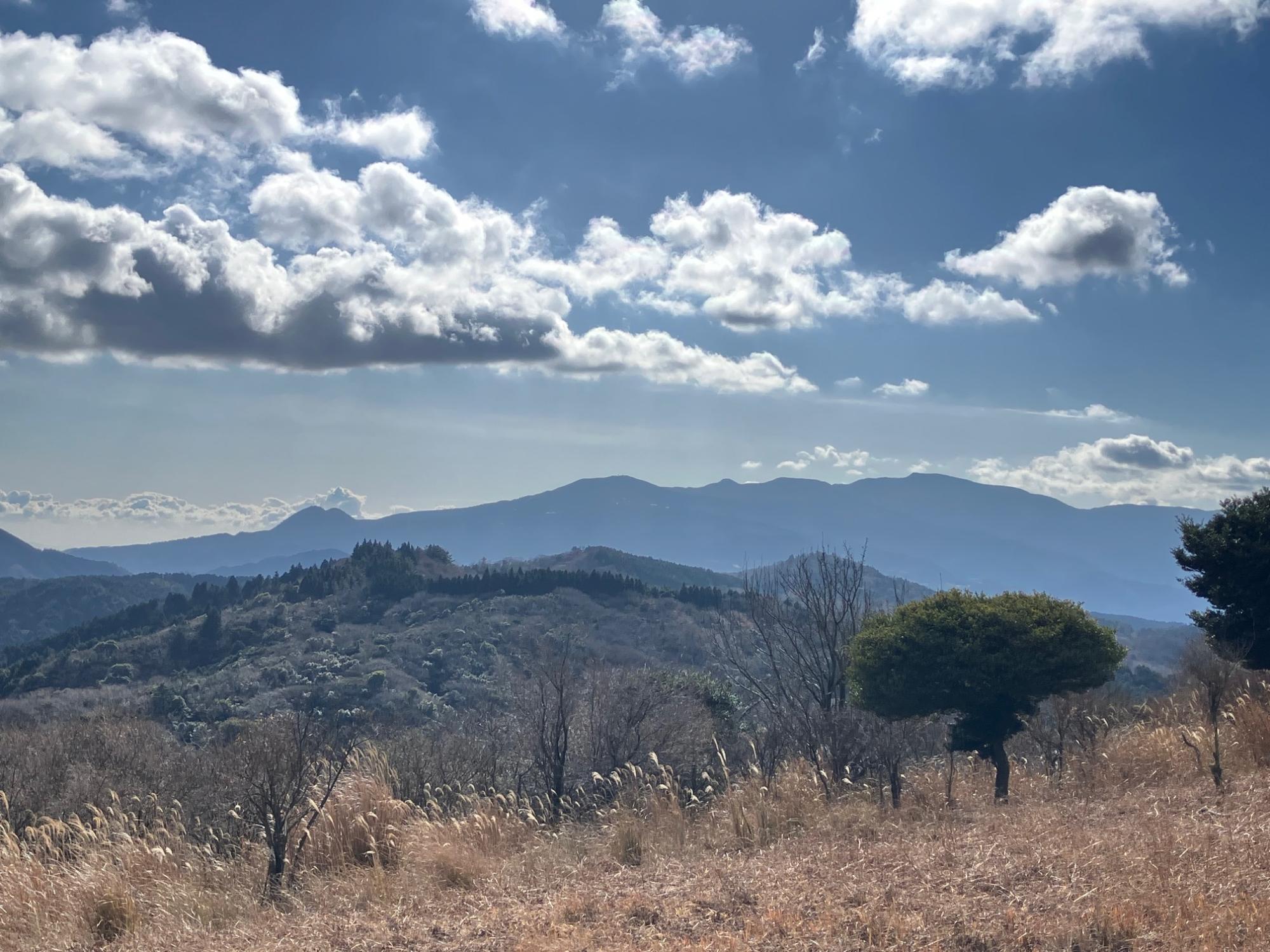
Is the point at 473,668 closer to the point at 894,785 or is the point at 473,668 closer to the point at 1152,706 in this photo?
the point at 1152,706

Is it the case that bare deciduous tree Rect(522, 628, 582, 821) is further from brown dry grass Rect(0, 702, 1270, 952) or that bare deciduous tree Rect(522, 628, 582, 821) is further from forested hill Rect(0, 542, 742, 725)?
forested hill Rect(0, 542, 742, 725)

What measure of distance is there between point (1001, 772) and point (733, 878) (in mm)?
5030

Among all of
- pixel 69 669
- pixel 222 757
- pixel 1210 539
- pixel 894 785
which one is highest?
pixel 1210 539

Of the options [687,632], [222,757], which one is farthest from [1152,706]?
[687,632]

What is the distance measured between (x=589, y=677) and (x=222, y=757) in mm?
8452

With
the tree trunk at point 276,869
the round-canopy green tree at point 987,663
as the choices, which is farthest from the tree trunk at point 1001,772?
the tree trunk at point 276,869

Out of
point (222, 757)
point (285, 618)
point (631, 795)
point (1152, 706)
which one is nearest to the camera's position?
point (631, 795)

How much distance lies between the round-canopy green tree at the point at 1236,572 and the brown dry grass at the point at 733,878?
3.26m

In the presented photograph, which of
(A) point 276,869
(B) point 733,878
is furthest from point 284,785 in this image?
(B) point 733,878

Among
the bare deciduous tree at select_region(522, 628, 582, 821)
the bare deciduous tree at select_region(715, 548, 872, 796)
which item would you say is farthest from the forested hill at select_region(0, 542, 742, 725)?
the bare deciduous tree at select_region(522, 628, 582, 821)

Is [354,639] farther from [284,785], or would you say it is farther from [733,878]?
[733,878]

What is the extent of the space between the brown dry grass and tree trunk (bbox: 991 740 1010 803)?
227 mm

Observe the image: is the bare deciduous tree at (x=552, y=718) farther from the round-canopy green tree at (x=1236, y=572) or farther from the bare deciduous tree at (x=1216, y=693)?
the round-canopy green tree at (x=1236, y=572)

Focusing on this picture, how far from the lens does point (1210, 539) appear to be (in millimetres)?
12391
